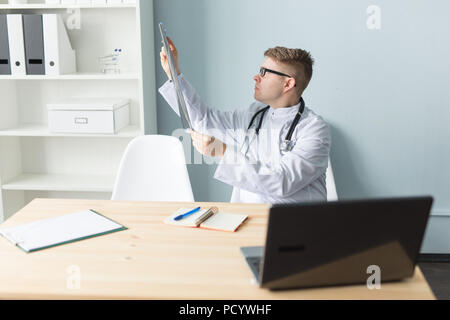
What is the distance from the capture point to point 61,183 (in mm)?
2900

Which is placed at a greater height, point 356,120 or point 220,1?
point 220,1

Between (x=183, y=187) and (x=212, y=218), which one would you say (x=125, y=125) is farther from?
(x=212, y=218)

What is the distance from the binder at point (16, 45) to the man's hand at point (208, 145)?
60.4 inches

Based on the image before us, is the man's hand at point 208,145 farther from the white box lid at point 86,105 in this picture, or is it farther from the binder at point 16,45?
the binder at point 16,45

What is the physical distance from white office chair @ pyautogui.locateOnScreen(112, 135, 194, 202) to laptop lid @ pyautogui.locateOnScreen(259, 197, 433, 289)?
123 centimetres

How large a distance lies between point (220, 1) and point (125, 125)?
0.96m

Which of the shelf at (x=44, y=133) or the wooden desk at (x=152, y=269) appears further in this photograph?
the shelf at (x=44, y=133)

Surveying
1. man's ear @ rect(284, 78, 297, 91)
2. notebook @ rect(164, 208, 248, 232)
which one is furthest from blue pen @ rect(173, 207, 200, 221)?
man's ear @ rect(284, 78, 297, 91)

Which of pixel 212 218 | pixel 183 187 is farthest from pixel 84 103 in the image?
pixel 212 218

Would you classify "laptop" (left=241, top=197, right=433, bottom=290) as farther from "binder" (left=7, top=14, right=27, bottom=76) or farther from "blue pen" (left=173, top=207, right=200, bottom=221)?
"binder" (left=7, top=14, right=27, bottom=76)

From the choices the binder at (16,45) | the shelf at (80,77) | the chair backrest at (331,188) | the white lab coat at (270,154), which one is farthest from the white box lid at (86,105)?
the chair backrest at (331,188)

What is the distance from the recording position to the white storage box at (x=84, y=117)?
269cm

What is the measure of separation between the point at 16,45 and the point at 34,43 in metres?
0.11
